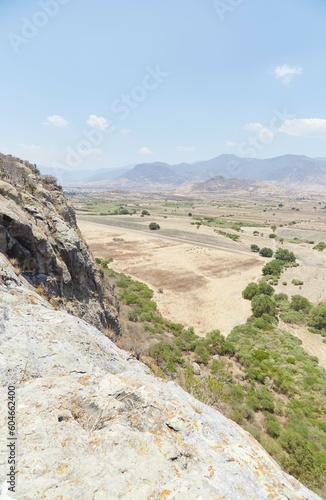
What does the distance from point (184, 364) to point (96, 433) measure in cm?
1874

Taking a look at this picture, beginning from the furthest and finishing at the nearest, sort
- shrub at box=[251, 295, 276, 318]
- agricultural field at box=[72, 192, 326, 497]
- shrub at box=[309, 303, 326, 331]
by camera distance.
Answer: shrub at box=[251, 295, 276, 318] < shrub at box=[309, 303, 326, 331] < agricultural field at box=[72, 192, 326, 497]

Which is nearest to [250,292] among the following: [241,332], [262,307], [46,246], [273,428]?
[262,307]

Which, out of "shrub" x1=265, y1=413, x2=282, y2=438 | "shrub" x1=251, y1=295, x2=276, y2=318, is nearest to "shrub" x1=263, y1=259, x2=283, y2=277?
"shrub" x1=251, y1=295, x2=276, y2=318

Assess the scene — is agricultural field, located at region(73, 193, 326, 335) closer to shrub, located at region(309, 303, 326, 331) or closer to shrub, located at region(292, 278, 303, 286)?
shrub, located at region(292, 278, 303, 286)

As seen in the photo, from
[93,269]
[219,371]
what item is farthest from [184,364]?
[93,269]

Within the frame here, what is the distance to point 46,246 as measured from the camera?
1432cm

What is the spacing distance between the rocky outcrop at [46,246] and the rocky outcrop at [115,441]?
6.71 metres

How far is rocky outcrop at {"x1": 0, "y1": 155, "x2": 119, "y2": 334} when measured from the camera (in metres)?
12.9

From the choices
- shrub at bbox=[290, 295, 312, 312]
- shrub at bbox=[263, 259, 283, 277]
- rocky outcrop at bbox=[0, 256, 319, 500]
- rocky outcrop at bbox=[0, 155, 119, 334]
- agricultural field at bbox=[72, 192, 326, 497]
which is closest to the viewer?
rocky outcrop at bbox=[0, 256, 319, 500]

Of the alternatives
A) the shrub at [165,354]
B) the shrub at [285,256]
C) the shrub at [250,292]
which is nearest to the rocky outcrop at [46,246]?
the shrub at [165,354]

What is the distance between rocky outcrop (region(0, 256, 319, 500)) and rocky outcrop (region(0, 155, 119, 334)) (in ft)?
22.0

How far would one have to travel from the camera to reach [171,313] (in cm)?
3625

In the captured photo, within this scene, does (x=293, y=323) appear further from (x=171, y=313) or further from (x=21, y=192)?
(x=21, y=192)

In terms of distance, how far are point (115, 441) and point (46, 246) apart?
37.9 ft
